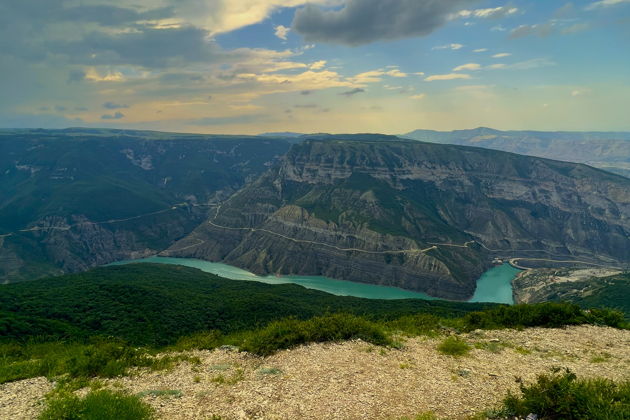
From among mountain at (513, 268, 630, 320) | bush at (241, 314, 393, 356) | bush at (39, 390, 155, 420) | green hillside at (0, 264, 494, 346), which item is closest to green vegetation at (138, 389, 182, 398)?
bush at (39, 390, 155, 420)

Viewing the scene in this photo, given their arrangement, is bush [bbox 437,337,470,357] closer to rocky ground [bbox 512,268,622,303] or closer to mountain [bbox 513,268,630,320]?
mountain [bbox 513,268,630,320]

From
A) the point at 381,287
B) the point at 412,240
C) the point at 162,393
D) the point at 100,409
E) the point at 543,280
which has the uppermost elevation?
the point at 100,409

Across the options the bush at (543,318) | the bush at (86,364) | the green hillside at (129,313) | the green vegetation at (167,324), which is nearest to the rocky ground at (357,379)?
the bush at (86,364)

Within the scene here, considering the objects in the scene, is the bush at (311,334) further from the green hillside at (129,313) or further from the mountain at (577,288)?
the mountain at (577,288)

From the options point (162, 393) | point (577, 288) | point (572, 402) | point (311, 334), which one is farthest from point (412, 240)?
point (162, 393)

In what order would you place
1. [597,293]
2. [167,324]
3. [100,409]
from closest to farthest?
[100,409] < [167,324] < [597,293]

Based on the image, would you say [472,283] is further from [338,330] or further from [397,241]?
[338,330]

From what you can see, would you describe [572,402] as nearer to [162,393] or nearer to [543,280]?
[162,393]
